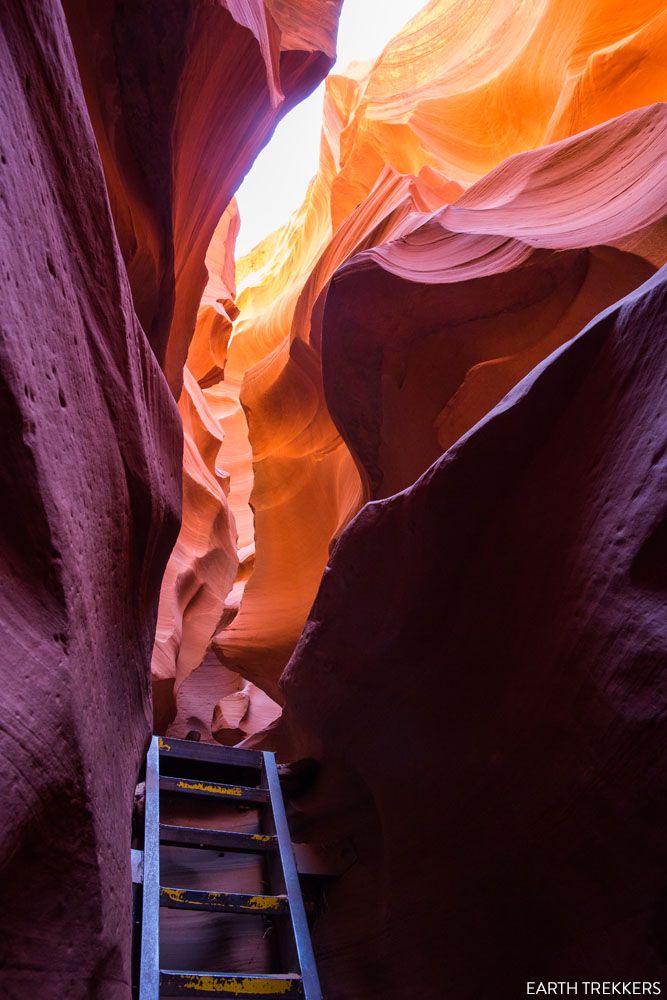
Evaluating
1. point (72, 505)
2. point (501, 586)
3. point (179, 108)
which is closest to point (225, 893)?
point (501, 586)

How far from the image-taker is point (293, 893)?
3.48 m

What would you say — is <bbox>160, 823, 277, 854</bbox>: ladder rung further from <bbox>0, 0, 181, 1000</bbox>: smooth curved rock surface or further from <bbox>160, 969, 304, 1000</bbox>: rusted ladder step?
<bbox>0, 0, 181, 1000</bbox>: smooth curved rock surface

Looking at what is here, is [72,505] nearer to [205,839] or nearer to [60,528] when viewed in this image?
[60,528]

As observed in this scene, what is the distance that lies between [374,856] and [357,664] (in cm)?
101

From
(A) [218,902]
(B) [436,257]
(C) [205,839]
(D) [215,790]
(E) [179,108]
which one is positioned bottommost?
(A) [218,902]

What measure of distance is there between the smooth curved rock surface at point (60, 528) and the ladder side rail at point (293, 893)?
897 mm

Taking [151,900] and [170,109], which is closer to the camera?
[151,900]

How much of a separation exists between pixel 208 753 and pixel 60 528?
2534 millimetres

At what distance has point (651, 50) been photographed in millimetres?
6344

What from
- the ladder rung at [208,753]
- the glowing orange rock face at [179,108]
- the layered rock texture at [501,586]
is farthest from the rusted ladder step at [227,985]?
the glowing orange rock face at [179,108]

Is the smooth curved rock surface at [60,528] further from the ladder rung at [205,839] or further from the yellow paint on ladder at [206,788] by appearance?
the yellow paint on ladder at [206,788]

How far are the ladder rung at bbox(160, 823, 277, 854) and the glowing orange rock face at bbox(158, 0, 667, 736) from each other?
8.41ft

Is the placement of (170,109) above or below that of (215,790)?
above

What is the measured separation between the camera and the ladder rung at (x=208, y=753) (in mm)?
4180
